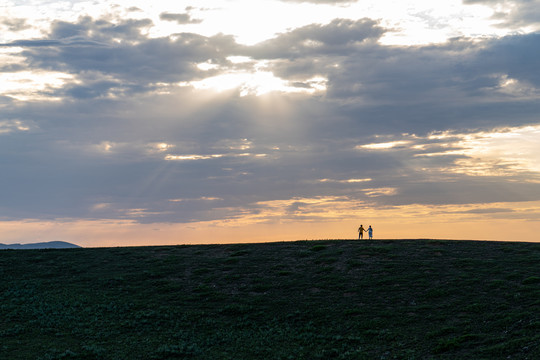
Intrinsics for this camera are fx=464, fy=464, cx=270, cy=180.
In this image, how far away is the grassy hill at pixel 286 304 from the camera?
93.6 ft

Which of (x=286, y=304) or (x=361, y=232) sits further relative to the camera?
(x=361, y=232)

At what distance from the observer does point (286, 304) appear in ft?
123

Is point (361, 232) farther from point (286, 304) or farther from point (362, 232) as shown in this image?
point (286, 304)

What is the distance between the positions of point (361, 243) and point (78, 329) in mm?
32831

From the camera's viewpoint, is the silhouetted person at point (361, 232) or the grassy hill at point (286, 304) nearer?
the grassy hill at point (286, 304)

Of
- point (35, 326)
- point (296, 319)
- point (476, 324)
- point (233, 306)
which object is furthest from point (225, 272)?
point (476, 324)

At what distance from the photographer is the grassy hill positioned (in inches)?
1123

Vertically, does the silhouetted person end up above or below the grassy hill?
above

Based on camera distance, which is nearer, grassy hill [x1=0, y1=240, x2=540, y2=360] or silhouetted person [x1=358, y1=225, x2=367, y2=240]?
grassy hill [x1=0, y1=240, x2=540, y2=360]

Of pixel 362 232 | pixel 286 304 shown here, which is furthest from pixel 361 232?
pixel 286 304

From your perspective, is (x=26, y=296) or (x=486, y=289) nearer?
(x=486, y=289)

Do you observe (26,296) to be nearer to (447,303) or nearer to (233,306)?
(233,306)

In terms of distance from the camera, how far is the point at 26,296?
43188 millimetres

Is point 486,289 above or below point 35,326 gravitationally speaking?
above
